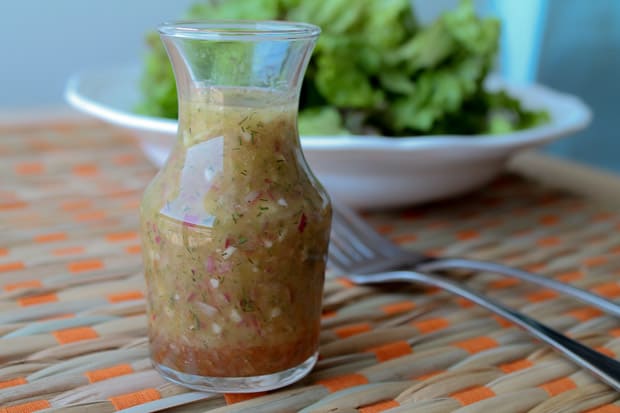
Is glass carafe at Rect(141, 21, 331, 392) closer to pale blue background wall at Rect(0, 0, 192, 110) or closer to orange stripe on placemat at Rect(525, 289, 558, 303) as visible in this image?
orange stripe on placemat at Rect(525, 289, 558, 303)

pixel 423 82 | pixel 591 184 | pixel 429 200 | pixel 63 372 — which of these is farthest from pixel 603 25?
pixel 63 372

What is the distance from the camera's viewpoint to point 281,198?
597mm

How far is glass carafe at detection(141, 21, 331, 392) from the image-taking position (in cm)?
58

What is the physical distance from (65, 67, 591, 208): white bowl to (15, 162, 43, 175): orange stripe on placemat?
158 millimetres

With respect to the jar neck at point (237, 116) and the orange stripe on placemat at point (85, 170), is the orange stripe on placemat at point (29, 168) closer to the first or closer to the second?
the orange stripe on placemat at point (85, 170)

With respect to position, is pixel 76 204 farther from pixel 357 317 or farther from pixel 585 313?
pixel 585 313

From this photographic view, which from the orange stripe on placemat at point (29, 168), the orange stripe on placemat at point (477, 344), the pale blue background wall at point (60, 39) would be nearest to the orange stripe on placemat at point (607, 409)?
the orange stripe on placemat at point (477, 344)

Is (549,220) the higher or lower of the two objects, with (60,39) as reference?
lower

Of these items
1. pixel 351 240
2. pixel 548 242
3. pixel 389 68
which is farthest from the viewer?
pixel 389 68

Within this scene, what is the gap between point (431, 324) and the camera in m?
0.78

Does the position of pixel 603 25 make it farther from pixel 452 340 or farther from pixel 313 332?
pixel 313 332

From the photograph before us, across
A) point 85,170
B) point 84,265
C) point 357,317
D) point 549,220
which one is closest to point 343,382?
point 357,317

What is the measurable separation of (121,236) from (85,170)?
325mm

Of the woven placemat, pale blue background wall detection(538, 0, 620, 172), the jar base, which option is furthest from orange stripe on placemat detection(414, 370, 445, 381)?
pale blue background wall detection(538, 0, 620, 172)
